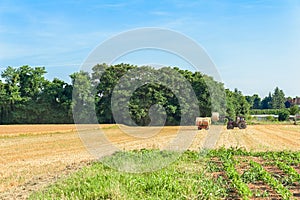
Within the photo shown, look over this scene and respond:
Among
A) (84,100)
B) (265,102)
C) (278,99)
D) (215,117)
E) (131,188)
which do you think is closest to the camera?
(131,188)

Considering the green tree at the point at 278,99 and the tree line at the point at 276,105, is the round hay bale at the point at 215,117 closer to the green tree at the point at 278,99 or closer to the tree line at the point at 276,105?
the tree line at the point at 276,105

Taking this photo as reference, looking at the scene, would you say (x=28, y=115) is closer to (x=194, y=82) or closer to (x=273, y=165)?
(x=194, y=82)

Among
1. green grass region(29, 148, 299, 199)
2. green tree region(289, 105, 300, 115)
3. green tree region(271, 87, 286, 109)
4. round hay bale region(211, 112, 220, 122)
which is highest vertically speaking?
green tree region(271, 87, 286, 109)

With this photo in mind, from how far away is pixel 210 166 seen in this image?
43.0ft

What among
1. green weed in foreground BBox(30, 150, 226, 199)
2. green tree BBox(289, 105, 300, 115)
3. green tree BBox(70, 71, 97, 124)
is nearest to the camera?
green weed in foreground BBox(30, 150, 226, 199)

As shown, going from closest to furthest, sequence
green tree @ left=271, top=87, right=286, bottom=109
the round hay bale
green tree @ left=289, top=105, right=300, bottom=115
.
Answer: the round hay bale
green tree @ left=289, top=105, right=300, bottom=115
green tree @ left=271, top=87, right=286, bottom=109

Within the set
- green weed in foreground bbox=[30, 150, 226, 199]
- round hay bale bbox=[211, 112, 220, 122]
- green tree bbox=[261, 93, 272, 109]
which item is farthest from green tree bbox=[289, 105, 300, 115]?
green tree bbox=[261, 93, 272, 109]

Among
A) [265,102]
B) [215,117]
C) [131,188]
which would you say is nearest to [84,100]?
[215,117]

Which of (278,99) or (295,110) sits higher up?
(278,99)

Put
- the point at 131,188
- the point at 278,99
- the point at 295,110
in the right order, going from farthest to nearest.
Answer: the point at 278,99, the point at 295,110, the point at 131,188

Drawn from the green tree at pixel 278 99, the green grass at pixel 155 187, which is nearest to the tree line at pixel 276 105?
the green tree at pixel 278 99

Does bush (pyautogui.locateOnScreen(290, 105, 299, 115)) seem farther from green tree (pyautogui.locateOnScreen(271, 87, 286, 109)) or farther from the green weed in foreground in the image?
the green weed in foreground

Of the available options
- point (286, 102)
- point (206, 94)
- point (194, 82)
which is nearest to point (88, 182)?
point (206, 94)

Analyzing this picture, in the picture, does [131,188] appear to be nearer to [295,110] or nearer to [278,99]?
[295,110]
